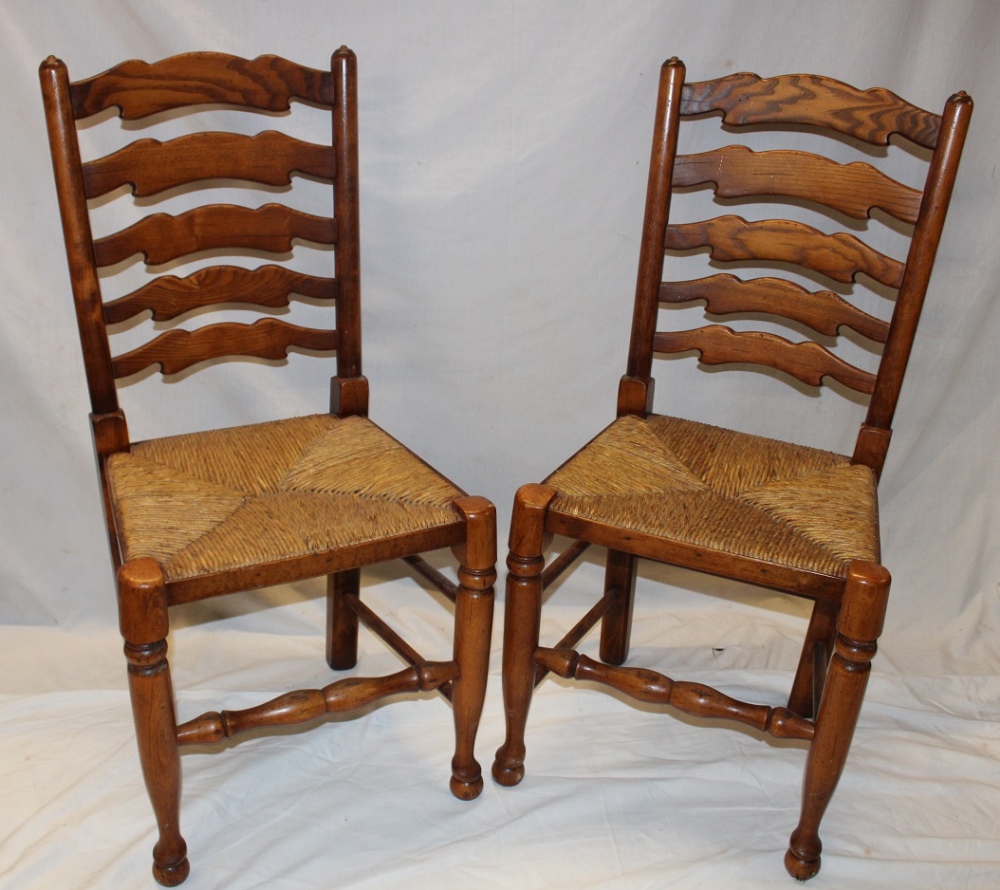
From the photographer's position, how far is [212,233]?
1508 millimetres

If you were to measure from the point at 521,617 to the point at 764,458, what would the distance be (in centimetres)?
45

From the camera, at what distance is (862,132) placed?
1482mm

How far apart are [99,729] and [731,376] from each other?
129 centimetres

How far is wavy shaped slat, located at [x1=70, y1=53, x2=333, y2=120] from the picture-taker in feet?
4.51

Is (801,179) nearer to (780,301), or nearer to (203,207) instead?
(780,301)

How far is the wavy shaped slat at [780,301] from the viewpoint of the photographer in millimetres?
1542

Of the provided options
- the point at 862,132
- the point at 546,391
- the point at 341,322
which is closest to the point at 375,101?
the point at 341,322

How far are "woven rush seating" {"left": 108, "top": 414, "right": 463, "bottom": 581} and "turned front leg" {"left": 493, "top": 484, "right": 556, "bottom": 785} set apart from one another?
0.10 metres

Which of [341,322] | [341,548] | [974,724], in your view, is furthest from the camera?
[974,724]

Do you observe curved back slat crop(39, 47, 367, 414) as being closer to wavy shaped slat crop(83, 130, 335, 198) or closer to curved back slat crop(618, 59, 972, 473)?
wavy shaped slat crop(83, 130, 335, 198)

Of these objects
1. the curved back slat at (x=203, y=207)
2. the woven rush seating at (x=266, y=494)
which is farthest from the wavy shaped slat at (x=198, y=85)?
the woven rush seating at (x=266, y=494)

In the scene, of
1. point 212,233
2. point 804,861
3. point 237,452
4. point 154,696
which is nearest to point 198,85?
point 212,233

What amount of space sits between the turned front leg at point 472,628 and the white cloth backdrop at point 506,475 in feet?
0.30

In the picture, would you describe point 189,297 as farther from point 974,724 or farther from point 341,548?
point 974,724
